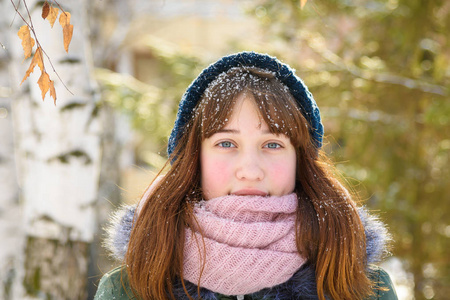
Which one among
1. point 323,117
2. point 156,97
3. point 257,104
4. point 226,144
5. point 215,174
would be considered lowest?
point 215,174

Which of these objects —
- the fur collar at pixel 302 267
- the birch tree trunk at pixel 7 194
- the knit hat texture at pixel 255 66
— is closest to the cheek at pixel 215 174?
the knit hat texture at pixel 255 66

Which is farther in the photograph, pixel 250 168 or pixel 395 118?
pixel 395 118

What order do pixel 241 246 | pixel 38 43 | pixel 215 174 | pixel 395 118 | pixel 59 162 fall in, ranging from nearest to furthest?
pixel 38 43 < pixel 241 246 < pixel 215 174 < pixel 59 162 < pixel 395 118

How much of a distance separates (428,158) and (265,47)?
1993 mm

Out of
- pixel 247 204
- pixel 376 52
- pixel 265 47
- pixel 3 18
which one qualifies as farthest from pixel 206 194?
pixel 376 52

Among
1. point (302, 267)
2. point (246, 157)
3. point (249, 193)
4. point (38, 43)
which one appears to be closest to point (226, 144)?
point (246, 157)

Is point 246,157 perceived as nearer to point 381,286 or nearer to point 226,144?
point 226,144

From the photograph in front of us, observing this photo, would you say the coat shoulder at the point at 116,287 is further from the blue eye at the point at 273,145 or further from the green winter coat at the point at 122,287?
the blue eye at the point at 273,145

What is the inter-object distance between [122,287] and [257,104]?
0.93m

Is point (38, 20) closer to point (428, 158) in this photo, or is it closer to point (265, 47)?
point (265, 47)

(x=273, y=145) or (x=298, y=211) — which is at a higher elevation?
(x=273, y=145)

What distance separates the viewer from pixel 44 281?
9.55ft

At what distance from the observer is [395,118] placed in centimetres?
457

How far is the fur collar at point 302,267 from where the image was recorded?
6.18ft
